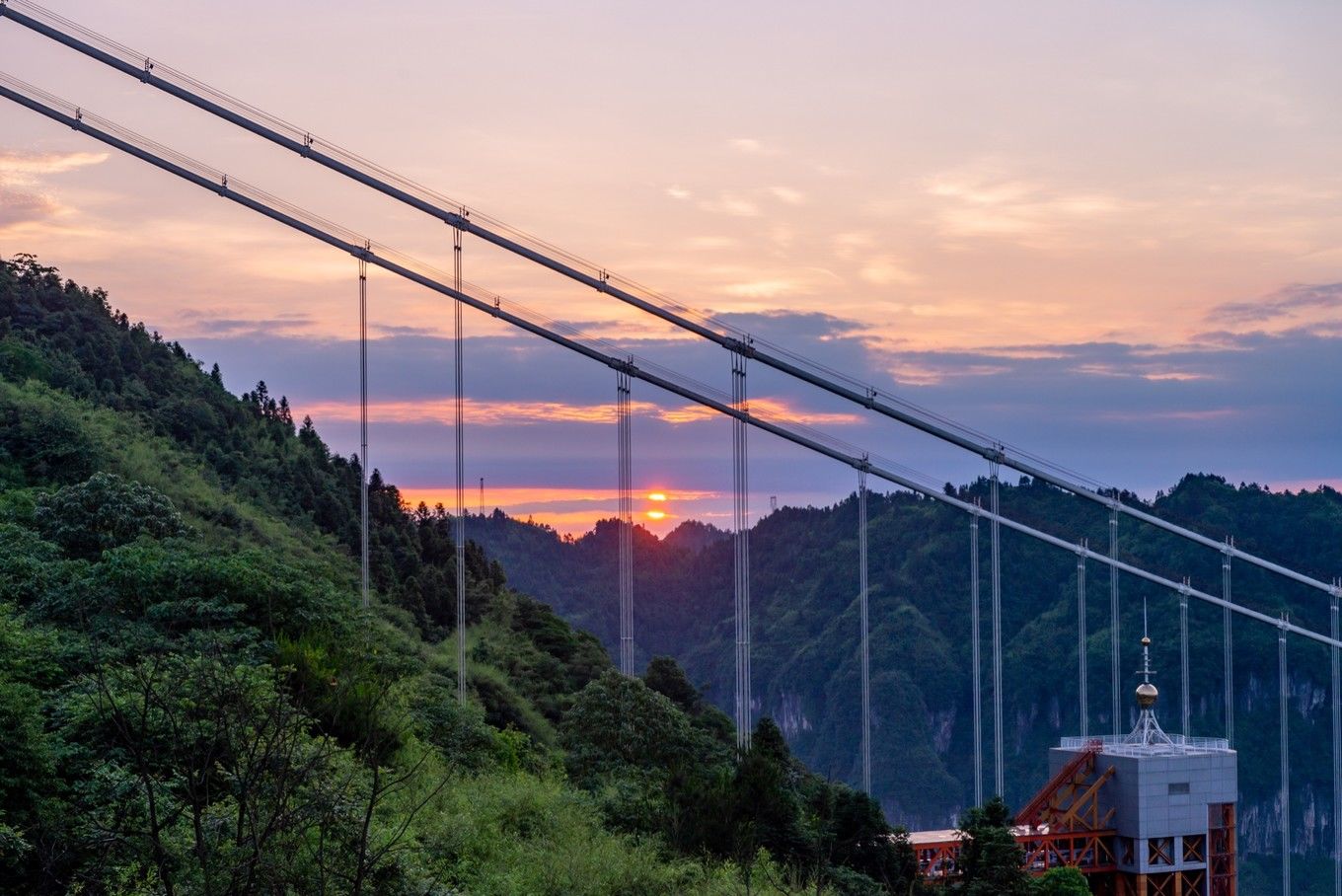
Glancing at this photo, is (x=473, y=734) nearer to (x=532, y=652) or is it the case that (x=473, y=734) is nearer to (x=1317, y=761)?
(x=532, y=652)

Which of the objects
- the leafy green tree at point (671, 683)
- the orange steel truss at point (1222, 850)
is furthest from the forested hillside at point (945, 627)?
the orange steel truss at point (1222, 850)

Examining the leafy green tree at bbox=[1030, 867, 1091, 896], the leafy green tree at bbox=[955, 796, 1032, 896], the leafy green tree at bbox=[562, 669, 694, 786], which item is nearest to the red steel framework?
the leafy green tree at bbox=[1030, 867, 1091, 896]

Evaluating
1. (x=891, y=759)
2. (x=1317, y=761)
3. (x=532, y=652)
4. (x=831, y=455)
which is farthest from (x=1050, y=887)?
(x=1317, y=761)

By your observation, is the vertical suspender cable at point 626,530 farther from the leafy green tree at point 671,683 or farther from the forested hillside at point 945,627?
the forested hillside at point 945,627

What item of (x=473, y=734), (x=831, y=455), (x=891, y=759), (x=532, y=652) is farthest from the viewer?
(x=891, y=759)

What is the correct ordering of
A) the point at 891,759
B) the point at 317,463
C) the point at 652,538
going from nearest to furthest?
the point at 317,463, the point at 891,759, the point at 652,538

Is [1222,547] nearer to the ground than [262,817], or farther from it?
farther from it

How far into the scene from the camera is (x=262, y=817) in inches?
622

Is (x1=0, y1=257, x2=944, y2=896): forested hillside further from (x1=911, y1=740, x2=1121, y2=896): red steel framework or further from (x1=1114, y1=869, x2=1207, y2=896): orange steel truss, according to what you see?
(x1=1114, y1=869, x2=1207, y2=896): orange steel truss

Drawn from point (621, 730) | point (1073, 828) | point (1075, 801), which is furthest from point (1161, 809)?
point (621, 730)

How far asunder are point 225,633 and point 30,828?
691cm

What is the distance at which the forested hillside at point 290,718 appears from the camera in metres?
15.2

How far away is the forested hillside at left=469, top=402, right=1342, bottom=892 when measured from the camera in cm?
8188

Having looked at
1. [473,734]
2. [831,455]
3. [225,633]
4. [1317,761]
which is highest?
[831,455]
